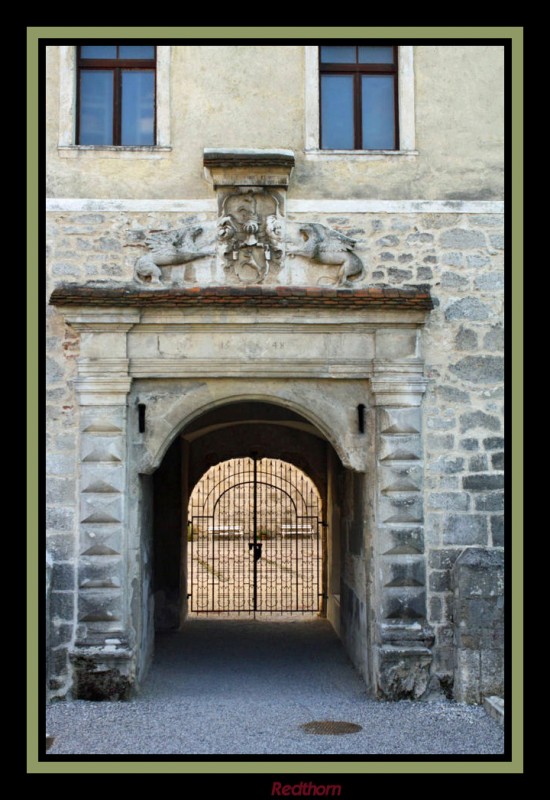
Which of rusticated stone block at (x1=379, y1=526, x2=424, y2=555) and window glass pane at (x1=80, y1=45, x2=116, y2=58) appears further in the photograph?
window glass pane at (x1=80, y1=45, x2=116, y2=58)

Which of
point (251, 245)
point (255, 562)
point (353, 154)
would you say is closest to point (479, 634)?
point (251, 245)

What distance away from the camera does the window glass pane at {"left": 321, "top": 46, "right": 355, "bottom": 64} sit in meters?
8.24

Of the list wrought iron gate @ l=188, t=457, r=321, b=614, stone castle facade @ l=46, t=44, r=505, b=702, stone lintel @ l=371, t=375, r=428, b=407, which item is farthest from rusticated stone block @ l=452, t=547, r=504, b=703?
wrought iron gate @ l=188, t=457, r=321, b=614

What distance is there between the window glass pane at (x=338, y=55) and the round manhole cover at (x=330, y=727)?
571 cm

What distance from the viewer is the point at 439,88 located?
8.16 m

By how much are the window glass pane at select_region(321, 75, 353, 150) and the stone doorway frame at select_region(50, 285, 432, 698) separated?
1.52 meters

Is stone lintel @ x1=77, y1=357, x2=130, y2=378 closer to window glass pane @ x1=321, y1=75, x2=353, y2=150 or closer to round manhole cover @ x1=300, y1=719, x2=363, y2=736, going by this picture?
window glass pane @ x1=321, y1=75, x2=353, y2=150

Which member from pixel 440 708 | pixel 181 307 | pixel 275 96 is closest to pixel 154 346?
pixel 181 307

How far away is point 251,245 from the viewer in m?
7.95

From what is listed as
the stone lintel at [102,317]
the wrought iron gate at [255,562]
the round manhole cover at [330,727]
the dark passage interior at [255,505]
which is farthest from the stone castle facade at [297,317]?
the wrought iron gate at [255,562]

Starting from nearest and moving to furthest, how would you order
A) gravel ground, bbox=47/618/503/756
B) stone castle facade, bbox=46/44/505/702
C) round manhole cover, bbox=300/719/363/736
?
gravel ground, bbox=47/618/503/756
round manhole cover, bbox=300/719/363/736
stone castle facade, bbox=46/44/505/702

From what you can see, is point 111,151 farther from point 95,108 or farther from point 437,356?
point 437,356

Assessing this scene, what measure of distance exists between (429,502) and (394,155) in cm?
309
